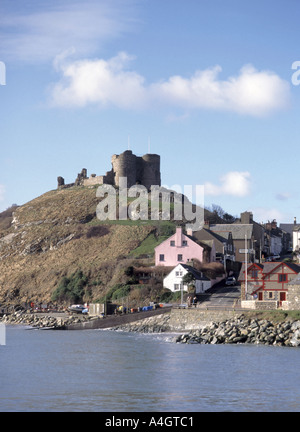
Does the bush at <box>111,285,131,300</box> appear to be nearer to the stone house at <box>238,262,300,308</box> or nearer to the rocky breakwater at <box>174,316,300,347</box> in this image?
the stone house at <box>238,262,300,308</box>

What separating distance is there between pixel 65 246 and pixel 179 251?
25.6 metres

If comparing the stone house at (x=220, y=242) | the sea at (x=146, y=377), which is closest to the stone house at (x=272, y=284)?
the sea at (x=146, y=377)

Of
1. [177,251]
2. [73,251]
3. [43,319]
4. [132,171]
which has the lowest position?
[43,319]

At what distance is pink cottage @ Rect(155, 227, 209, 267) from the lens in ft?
263

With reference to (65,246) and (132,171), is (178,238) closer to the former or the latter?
(65,246)

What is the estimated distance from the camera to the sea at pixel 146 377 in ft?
91.9

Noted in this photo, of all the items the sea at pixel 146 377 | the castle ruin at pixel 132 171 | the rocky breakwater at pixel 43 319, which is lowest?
the sea at pixel 146 377

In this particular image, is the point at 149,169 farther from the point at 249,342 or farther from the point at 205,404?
the point at 205,404

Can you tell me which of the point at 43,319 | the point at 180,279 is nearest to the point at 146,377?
the point at 180,279

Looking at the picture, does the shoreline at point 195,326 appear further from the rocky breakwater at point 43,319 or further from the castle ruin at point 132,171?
the castle ruin at point 132,171

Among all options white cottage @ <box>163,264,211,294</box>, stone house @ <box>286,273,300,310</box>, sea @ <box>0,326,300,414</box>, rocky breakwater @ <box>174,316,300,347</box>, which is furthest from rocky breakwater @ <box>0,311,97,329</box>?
stone house @ <box>286,273,300,310</box>

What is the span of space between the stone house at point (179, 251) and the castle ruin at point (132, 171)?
1735 inches

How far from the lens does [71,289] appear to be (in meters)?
81.8
